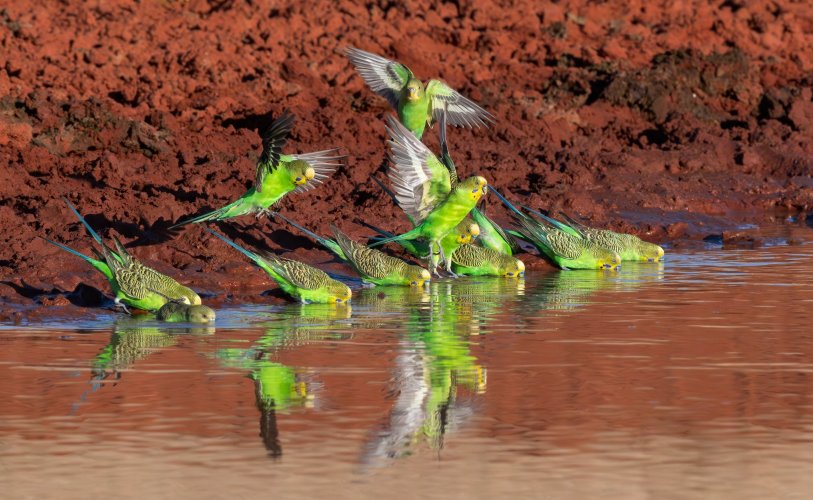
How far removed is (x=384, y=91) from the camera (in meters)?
15.5

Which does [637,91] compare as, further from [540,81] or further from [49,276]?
[49,276]

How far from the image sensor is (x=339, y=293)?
11180 mm

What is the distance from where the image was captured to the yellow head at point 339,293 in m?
11.2

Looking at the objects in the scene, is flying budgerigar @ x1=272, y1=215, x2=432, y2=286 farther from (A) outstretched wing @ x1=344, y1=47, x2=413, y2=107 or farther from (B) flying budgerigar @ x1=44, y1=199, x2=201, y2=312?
(A) outstretched wing @ x1=344, y1=47, x2=413, y2=107

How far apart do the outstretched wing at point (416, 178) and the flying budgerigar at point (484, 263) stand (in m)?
0.70

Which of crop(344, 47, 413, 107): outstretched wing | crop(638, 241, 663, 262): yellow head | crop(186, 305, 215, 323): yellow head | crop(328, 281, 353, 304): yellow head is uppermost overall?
crop(344, 47, 413, 107): outstretched wing

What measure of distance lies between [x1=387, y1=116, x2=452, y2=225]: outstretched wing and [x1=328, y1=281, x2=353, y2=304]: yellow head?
Result: 1437mm

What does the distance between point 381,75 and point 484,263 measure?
3233 millimetres

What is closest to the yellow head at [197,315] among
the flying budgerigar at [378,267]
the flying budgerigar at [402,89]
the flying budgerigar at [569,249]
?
the flying budgerigar at [378,267]

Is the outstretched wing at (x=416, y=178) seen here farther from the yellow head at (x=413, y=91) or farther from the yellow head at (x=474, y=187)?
the yellow head at (x=413, y=91)

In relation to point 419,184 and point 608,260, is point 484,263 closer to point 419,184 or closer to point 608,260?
point 419,184

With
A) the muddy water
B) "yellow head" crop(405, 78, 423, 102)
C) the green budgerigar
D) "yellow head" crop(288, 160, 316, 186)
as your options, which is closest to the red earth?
the green budgerigar

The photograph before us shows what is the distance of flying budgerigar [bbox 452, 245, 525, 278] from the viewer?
42.4 ft

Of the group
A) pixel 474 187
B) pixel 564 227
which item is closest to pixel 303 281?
pixel 474 187
